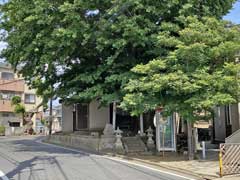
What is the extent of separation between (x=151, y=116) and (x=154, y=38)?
7.58 m

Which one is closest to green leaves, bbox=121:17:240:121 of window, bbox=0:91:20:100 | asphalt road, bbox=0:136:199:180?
asphalt road, bbox=0:136:199:180

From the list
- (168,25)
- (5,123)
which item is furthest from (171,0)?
(5,123)

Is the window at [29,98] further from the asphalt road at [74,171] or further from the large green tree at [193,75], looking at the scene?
the large green tree at [193,75]

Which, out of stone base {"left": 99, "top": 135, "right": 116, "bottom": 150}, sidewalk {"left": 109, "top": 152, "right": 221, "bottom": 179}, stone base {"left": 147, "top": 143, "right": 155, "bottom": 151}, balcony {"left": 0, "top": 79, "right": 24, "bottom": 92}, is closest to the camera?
sidewalk {"left": 109, "top": 152, "right": 221, "bottom": 179}

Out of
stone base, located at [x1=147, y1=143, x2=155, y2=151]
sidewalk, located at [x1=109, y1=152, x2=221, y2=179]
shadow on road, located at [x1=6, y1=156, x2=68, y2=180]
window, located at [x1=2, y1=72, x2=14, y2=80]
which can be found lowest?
sidewalk, located at [x1=109, y1=152, x2=221, y2=179]

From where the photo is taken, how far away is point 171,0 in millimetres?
16719

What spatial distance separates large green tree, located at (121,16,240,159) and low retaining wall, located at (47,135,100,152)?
5798 mm

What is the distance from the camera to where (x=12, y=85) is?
5116cm

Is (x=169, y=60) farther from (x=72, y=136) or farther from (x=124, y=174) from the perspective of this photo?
(x=72, y=136)

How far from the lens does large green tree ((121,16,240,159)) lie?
572 inches

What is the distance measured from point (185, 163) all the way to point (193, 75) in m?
3.72

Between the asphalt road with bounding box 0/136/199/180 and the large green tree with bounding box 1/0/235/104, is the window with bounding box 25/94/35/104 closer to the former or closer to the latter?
the large green tree with bounding box 1/0/235/104

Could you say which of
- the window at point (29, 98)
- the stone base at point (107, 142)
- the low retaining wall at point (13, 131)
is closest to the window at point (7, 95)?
the window at point (29, 98)

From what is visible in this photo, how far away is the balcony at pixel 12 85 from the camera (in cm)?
4992
